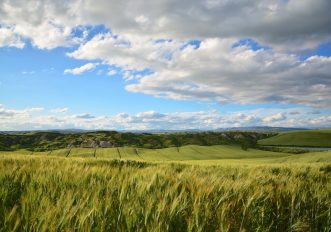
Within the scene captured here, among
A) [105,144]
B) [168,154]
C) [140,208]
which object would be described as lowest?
[168,154]

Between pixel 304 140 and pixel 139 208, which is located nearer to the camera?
pixel 139 208

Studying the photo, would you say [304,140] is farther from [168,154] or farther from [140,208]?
[140,208]

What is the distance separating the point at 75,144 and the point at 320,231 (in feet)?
570

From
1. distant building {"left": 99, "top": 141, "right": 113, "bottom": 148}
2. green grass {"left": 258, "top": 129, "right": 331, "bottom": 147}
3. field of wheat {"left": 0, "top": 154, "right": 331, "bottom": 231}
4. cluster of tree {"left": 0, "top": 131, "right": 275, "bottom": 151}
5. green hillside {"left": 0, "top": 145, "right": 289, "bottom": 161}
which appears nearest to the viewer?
field of wheat {"left": 0, "top": 154, "right": 331, "bottom": 231}

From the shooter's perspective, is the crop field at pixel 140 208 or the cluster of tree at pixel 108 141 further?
the cluster of tree at pixel 108 141

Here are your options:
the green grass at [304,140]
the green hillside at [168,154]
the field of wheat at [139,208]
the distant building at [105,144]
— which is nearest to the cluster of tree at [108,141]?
the distant building at [105,144]

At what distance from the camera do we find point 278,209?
4.03 m

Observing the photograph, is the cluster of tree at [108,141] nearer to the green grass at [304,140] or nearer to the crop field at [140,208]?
the green grass at [304,140]

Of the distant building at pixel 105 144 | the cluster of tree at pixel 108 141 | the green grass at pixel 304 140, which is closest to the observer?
the green grass at pixel 304 140

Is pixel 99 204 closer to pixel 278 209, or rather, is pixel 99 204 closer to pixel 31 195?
pixel 31 195

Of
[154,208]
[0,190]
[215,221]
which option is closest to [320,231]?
[215,221]

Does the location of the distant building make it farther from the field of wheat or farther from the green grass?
the field of wheat

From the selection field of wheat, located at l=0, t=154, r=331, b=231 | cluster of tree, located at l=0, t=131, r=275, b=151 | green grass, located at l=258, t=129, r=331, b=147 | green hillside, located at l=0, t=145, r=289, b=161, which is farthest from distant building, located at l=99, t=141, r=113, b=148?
field of wheat, located at l=0, t=154, r=331, b=231

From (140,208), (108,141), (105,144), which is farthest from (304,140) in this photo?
(140,208)
